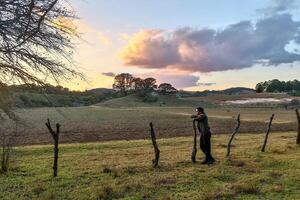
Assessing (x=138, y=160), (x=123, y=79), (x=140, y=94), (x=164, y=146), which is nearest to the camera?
(x=138, y=160)

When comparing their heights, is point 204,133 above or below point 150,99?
below

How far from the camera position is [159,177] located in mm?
18172

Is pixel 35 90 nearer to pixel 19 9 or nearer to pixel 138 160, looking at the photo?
pixel 19 9

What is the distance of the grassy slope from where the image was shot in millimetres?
15648

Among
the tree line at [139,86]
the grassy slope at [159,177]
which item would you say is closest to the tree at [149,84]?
the tree line at [139,86]

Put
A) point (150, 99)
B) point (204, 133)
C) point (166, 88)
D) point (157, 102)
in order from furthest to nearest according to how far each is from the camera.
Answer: point (166, 88), point (157, 102), point (150, 99), point (204, 133)

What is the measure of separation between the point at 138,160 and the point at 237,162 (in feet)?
15.2

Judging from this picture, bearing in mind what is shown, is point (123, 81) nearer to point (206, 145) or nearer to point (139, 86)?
point (139, 86)

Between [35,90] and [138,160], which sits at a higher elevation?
[35,90]

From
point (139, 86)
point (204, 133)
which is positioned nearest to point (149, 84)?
point (139, 86)

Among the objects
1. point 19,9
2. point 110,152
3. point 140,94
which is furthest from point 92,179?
point 140,94

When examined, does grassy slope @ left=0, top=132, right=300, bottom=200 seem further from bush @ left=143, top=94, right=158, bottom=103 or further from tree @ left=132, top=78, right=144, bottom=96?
tree @ left=132, top=78, right=144, bottom=96

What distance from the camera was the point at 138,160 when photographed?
23547mm

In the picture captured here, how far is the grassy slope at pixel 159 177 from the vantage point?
1565cm
